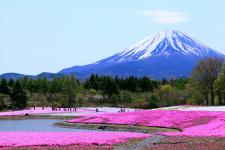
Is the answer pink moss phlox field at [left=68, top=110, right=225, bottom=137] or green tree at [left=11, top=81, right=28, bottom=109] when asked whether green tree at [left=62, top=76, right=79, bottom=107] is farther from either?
pink moss phlox field at [left=68, top=110, right=225, bottom=137]

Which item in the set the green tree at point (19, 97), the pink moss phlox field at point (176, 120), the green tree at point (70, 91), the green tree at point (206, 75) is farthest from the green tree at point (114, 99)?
the pink moss phlox field at point (176, 120)

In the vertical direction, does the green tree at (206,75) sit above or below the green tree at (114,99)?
above

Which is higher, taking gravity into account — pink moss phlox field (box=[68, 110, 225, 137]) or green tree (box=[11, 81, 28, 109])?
green tree (box=[11, 81, 28, 109])

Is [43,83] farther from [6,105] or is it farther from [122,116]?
[122,116]

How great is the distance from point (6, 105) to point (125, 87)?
47.8 m

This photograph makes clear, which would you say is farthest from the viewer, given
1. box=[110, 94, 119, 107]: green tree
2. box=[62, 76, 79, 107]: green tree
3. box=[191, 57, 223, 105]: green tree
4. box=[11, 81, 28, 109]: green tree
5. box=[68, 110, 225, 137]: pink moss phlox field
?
box=[110, 94, 119, 107]: green tree

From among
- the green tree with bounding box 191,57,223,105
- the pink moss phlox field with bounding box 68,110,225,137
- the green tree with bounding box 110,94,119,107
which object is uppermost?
the green tree with bounding box 191,57,223,105

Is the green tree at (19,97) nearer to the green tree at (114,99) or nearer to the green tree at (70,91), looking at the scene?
the green tree at (70,91)

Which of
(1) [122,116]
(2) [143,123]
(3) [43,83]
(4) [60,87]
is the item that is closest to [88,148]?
(2) [143,123]

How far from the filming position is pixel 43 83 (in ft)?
454

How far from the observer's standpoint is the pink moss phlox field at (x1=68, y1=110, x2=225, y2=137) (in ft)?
149

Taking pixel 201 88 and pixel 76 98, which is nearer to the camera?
pixel 201 88

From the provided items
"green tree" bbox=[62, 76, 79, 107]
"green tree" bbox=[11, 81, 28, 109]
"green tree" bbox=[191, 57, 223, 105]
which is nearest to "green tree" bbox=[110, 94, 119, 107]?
"green tree" bbox=[62, 76, 79, 107]

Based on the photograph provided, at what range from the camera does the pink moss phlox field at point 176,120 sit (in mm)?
45406
